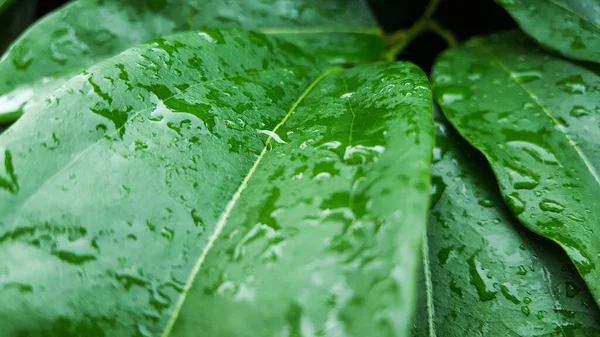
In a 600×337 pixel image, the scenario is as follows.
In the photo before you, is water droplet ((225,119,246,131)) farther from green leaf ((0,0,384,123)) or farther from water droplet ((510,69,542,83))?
water droplet ((510,69,542,83))

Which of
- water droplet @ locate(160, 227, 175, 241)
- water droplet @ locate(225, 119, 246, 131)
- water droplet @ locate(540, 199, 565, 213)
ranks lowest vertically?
water droplet @ locate(540, 199, 565, 213)

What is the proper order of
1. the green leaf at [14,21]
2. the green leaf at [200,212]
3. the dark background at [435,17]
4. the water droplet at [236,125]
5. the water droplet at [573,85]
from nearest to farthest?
the green leaf at [200,212]
the water droplet at [236,125]
the water droplet at [573,85]
the green leaf at [14,21]
the dark background at [435,17]

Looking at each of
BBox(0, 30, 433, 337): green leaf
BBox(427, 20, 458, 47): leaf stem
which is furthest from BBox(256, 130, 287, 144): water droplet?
BBox(427, 20, 458, 47): leaf stem

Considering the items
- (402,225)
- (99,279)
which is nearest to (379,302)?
(402,225)

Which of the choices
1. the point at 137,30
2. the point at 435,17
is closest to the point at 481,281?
the point at 137,30

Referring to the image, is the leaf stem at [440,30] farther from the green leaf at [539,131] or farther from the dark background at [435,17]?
the green leaf at [539,131]

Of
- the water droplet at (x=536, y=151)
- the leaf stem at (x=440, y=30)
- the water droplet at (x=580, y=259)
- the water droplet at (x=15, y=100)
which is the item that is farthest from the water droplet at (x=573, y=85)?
the water droplet at (x=15, y=100)

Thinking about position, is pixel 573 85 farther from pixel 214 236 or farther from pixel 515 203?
pixel 214 236
